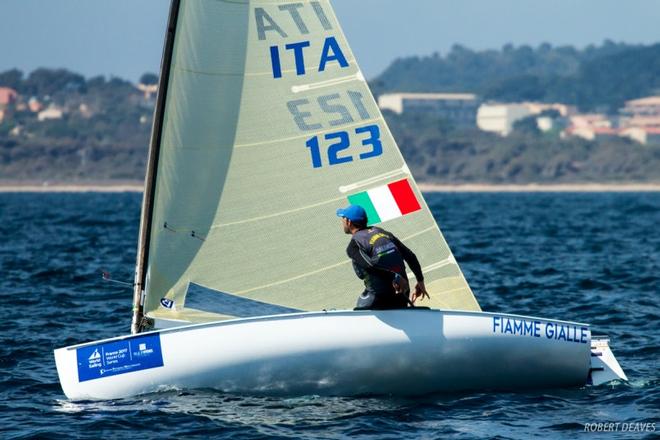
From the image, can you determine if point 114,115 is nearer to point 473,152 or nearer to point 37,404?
point 473,152

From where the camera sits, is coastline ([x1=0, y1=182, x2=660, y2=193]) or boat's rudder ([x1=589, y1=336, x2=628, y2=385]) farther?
coastline ([x1=0, y1=182, x2=660, y2=193])

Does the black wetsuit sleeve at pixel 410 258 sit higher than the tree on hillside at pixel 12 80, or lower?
lower

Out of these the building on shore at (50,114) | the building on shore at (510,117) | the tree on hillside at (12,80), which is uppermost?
the tree on hillside at (12,80)

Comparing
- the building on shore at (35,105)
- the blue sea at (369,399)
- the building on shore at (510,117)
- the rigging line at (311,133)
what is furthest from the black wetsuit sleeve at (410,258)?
the building on shore at (510,117)

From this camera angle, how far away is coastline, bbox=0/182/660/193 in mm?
130000

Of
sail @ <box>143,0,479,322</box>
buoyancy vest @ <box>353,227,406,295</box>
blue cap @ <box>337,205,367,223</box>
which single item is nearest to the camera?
buoyancy vest @ <box>353,227,406,295</box>

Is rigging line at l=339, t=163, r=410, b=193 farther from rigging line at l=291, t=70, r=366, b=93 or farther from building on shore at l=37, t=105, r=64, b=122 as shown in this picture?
building on shore at l=37, t=105, r=64, b=122

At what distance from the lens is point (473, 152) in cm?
14850

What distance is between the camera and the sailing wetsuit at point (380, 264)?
10078mm

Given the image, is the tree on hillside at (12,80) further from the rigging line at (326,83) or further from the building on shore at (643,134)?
the rigging line at (326,83)

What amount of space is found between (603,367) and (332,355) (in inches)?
94.4

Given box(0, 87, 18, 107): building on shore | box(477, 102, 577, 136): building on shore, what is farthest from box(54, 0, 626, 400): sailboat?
box(477, 102, 577, 136): building on shore

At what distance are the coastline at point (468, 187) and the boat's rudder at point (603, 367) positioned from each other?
117107 millimetres

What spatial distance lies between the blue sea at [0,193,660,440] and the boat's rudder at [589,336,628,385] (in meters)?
0.09
